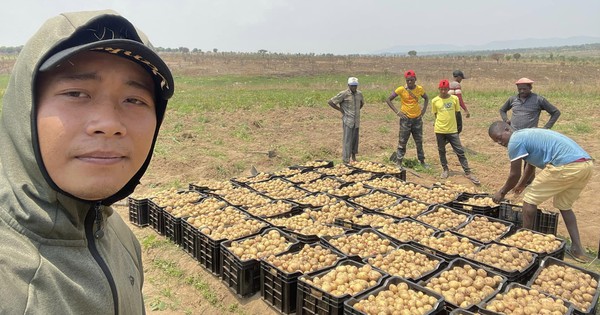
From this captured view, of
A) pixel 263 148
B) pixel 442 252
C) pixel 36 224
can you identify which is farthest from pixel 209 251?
pixel 263 148

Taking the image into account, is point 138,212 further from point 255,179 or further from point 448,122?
point 448,122

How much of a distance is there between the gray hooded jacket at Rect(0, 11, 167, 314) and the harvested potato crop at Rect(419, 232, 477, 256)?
411 centimetres

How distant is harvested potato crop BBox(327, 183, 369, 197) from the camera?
6.73m

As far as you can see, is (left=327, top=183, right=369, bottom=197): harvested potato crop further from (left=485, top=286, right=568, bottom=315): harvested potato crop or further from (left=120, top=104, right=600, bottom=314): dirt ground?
(left=485, top=286, right=568, bottom=315): harvested potato crop

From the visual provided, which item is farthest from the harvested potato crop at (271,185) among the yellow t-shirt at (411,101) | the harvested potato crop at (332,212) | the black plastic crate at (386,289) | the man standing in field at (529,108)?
the man standing in field at (529,108)

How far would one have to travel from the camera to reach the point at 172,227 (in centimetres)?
576

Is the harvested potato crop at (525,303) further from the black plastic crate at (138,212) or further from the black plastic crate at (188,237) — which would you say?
the black plastic crate at (138,212)

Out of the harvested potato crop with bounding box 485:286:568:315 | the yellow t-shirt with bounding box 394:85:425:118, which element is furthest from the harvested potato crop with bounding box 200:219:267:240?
the yellow t-shirt with bounding box 394:85:425:118

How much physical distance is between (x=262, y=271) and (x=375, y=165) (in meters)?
4.71

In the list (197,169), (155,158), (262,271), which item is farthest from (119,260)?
(155,158)

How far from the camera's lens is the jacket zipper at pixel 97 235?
3.84 ft

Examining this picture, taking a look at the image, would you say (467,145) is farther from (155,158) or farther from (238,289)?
(238,289)

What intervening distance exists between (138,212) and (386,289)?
168 inches

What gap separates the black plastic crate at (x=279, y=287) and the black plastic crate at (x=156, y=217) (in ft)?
7.98
